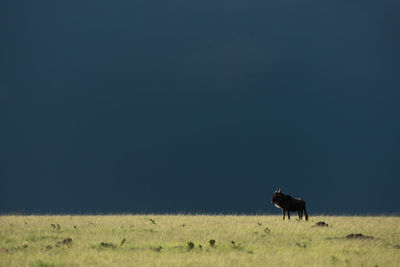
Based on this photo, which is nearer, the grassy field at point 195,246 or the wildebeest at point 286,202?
the grassy field at point 195,246

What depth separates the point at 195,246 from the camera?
54.1 ft

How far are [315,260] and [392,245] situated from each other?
17.1ft

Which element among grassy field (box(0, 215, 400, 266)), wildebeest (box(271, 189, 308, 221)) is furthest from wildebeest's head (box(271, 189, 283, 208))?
grassy field (box(0, 215, 400, 266))

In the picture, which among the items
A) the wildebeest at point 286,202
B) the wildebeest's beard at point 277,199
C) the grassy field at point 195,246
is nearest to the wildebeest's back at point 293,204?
the wildebeest at point 286,202

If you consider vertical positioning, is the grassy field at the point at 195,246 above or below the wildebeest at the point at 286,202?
below

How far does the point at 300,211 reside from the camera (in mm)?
27422

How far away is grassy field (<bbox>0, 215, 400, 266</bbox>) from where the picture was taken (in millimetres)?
13836

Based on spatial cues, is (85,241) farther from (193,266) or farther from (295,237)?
(295,237)

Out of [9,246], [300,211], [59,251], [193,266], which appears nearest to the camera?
[193,266]

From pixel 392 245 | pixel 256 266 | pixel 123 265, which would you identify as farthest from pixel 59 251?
pixel 392 245

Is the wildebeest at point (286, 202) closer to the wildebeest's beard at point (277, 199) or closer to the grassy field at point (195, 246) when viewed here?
the wildebeest's beard at point (277, 199)

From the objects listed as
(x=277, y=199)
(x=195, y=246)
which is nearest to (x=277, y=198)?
(x=277, y=199)

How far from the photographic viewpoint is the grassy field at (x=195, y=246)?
13.8 metres

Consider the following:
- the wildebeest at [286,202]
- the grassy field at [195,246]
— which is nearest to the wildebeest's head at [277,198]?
the wildebeest at [286,202]
